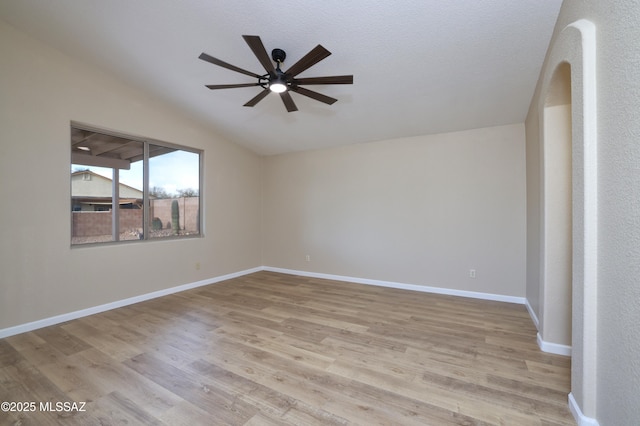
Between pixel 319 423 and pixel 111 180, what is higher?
pixel 111 180

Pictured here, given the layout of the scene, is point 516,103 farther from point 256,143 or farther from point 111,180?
point 111,180

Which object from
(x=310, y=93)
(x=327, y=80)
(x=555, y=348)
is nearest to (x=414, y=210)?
(x=555, y=348)

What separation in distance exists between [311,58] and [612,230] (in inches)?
82.4

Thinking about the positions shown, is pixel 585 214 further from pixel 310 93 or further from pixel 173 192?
pixel 173 192

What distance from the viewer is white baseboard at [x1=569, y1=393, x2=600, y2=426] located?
148cm

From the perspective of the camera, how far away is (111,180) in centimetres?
376

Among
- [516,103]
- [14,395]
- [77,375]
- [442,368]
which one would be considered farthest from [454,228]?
[14,395]

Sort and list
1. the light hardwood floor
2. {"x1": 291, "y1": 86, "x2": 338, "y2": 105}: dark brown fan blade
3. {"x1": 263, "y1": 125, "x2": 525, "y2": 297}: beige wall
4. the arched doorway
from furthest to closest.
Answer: {"x1": 263, "y1": 125, "x2": 525, "y2": 297}: beige wall, {"x1": 291, "y1": 86, "x2": 338, "y2": 105}: dark brown fan blade, the arched doorway, the light hardwood floor

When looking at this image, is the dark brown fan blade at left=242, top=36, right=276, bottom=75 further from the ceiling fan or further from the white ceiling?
the white ceiling

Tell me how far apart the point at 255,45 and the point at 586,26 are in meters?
1.99

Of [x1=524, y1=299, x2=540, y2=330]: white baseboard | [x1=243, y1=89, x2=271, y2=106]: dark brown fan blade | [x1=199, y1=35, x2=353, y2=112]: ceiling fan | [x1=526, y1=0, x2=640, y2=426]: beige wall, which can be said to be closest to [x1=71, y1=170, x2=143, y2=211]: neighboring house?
[x1=243, y1=89, x2=271, y2=106]: dark brown fan blade

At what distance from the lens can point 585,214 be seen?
1.46 meters

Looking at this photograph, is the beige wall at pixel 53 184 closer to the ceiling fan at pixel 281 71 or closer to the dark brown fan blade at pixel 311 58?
the ceiling fan at pixel 281 71

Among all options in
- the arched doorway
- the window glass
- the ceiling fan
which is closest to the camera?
the ceiling fan
